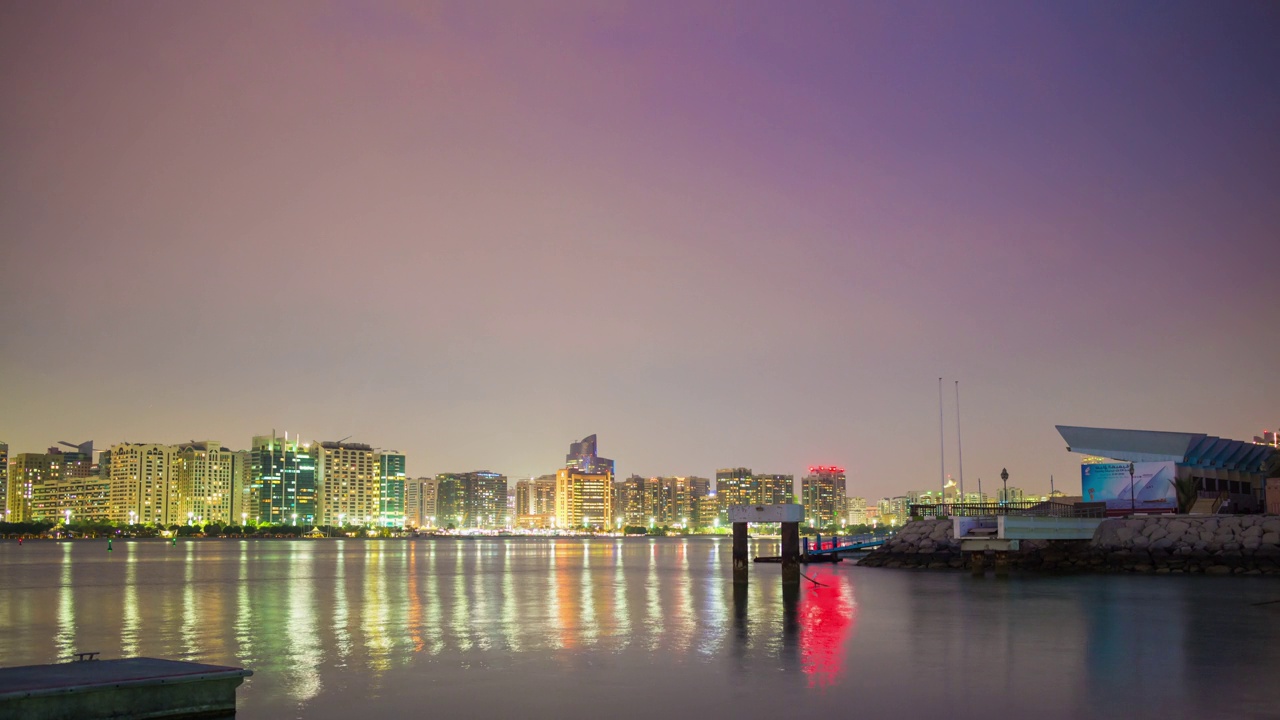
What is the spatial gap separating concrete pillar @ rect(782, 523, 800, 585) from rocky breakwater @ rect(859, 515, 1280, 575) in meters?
20.8

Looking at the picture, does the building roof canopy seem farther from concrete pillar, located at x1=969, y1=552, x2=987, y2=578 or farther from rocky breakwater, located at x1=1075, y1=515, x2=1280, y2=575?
concrete pillar, located at x1=969, y1=552, x2=987, y2=578

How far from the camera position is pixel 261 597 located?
49.5 m

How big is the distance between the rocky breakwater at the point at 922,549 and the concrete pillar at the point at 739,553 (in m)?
21.0

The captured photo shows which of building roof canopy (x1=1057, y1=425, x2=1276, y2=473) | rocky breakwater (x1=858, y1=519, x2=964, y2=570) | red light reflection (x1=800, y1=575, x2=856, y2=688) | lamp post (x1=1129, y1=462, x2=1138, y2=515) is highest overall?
building roof canopy (x1=1057, y1=425, x2=1276, y2=473)

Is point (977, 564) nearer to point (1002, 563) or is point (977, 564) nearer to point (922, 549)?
point (1002, 563)

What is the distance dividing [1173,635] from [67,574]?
248 feet

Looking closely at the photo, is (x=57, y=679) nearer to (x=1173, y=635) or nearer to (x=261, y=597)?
(x=1173, y=635)

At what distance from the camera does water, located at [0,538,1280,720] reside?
2023 cm

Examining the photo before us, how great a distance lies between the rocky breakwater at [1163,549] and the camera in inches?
2363

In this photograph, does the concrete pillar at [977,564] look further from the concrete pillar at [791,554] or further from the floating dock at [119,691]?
the floating dock at [119,691]

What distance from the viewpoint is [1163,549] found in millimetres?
63281

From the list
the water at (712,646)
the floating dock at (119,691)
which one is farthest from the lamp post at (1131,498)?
the floating dock at (119,691)

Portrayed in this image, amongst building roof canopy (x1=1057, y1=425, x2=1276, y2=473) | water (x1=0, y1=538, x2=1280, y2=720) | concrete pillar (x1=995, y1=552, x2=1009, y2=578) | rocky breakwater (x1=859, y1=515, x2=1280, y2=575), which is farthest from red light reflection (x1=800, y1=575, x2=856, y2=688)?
building roof canopy (x1=1057, y1=425, x2=1276, y2=473)

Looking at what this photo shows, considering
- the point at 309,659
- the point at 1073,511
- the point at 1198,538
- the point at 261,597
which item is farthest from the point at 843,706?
the point at 1073,511
